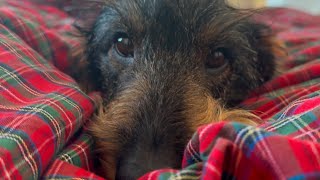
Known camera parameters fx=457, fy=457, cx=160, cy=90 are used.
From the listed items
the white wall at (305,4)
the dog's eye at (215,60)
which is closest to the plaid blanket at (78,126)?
the dog's eye at (215,60)

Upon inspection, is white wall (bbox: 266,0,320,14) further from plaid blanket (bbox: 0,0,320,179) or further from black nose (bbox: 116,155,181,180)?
black nose (bbox: 116,155,181,180)

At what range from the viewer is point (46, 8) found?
8.17 feet

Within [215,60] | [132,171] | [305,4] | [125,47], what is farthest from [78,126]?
[305,4]

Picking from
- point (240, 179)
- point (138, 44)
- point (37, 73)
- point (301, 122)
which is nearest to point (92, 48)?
point (138, 44)

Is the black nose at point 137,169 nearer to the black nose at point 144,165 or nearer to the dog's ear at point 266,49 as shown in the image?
the black nose at point 144,165

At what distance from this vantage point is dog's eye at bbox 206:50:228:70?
1663 millimetres

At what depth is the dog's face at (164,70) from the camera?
1196 mm

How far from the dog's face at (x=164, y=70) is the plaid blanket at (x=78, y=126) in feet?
0.30

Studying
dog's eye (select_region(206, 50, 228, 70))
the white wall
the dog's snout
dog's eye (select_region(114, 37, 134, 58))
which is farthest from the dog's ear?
the white wall

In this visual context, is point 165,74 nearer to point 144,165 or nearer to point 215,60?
point 215,60

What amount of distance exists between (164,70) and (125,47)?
0.26m

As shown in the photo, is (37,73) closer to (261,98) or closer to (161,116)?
(161,116)

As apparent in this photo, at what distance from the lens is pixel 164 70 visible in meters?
1.48

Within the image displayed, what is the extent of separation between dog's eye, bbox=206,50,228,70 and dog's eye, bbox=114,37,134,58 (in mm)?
283
